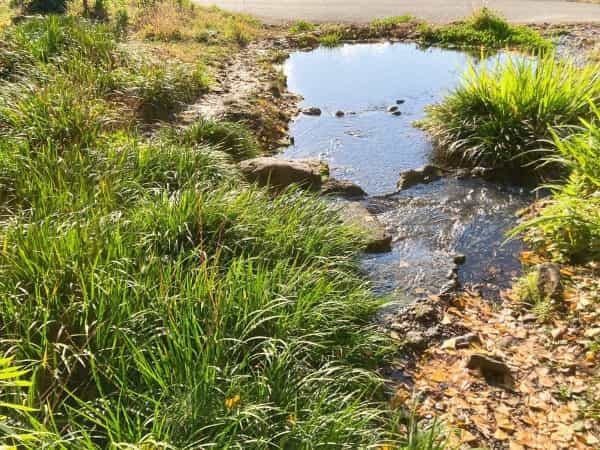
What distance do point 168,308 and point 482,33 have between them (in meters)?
11.7

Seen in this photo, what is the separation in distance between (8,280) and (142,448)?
1352 mm

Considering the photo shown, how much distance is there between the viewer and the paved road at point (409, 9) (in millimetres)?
14023

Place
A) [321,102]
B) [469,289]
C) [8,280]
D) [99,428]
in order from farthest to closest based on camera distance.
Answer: [321,102]
[469,289]
[8,280]
[99,428]

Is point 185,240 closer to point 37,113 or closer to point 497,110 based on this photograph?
point 37,113

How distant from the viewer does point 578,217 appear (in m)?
4.25

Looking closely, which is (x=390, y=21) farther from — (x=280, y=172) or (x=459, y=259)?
(x=459, y=259)

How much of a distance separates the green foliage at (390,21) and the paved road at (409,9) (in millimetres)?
585

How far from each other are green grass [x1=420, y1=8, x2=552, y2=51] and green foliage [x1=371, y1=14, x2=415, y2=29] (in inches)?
39.0

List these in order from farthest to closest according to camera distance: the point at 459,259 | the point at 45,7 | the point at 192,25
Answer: the point at 192,25 → the point at 45,7 → the point at 459,259

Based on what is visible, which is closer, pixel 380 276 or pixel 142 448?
pixel 142 448

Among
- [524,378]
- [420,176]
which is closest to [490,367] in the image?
[524,378]

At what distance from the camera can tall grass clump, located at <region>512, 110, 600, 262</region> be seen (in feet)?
13.8

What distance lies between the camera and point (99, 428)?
226cm

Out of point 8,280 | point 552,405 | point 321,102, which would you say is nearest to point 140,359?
point 8,280
